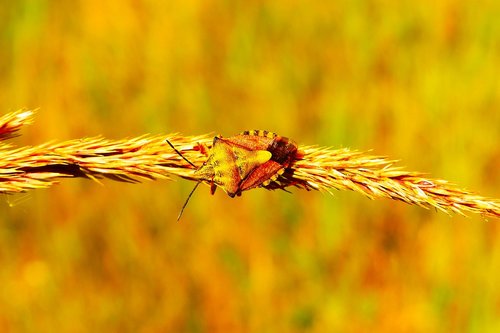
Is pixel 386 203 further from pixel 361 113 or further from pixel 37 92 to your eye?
pixel 37 92

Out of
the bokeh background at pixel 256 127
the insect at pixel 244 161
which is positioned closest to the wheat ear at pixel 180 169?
the insect at pixel 244 161

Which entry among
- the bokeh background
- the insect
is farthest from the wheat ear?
the bokeh background

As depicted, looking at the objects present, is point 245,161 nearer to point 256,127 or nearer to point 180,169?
point 180,169

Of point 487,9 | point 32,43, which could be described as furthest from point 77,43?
point 487,9

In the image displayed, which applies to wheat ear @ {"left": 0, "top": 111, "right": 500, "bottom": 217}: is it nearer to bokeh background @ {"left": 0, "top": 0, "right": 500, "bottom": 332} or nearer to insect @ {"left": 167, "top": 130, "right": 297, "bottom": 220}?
insect @ {"left": 167, "top": 130, "right": 297, "bottom": 220}

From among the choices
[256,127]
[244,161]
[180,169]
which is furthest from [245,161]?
[256,127]

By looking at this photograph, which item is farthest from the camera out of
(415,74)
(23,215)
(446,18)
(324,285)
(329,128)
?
(446,18)

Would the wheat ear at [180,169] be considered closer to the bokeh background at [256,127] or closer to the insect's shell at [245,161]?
the insect's shell at [245,161]
